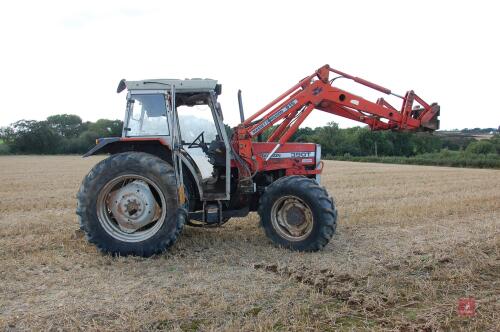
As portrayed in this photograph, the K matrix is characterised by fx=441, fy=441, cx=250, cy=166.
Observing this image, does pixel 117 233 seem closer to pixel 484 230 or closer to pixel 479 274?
pixel 479 274

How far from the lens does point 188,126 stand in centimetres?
654

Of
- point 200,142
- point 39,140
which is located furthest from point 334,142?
point 200,142

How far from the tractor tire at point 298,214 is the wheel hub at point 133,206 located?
158 cm

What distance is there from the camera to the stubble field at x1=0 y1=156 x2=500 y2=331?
3848mm

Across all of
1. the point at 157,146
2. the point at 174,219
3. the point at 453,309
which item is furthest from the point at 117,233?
the point at 453,309

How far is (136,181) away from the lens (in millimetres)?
5941

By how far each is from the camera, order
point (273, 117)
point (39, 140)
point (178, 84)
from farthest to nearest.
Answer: point (39, 140) → point (273, 117) → point (178, 84)

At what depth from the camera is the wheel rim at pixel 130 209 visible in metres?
5.83

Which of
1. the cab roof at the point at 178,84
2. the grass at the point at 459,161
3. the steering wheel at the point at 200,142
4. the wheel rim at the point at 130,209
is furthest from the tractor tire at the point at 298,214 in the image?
the grass at the point at 459,161

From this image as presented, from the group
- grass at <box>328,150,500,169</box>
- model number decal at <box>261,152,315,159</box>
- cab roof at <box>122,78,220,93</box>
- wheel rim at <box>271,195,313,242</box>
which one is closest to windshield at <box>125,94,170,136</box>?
cab roof at <box>122,78,220,93</box>

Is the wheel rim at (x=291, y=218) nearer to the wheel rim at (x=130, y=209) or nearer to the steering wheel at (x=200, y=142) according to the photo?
the steering wheel at (x=200, y=142)

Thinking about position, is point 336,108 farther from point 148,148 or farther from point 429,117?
point 148,148

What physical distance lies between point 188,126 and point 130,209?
59.1 inches

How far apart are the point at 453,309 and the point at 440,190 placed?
416 inches
